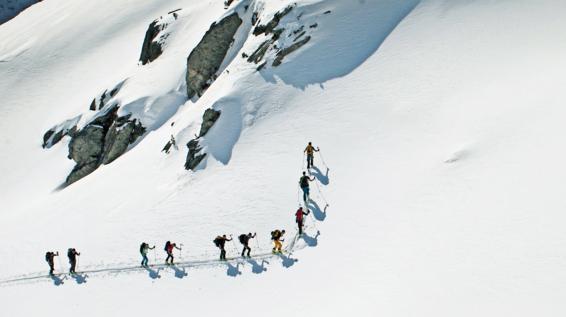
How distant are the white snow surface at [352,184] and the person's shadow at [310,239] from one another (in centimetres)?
9

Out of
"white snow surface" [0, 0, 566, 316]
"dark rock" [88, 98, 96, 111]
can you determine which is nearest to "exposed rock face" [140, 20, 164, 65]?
"dark rock" [88, 98, 96, 111]

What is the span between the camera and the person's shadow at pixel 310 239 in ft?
64.4

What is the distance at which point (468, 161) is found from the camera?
66.8ft

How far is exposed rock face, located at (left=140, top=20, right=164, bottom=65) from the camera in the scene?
148 ft

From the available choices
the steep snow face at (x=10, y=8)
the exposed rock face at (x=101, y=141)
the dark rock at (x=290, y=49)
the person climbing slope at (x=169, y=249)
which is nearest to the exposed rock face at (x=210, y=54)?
the exposed rock face at (x=101, y=141)

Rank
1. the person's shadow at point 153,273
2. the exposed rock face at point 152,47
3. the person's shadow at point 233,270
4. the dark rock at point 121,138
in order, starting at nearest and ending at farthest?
the person's shadow at point 233,270 < the person's shadow at point 153,273 < the dark rock at point 121,138 < the exposed rock face at point 152,47

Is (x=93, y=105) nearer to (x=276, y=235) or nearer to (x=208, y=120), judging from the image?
(x=208, y=120)

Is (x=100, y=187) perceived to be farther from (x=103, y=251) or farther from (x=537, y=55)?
(x=537, y=55)

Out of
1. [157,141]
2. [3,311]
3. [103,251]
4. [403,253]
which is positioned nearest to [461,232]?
[403,253]

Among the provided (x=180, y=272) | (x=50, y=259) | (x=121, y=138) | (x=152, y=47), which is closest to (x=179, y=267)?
(x=180, y=272)

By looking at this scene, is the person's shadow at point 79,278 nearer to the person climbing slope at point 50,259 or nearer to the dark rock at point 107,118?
the person climbing slope at point 50,259

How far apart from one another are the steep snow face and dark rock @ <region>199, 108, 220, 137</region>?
255 ft

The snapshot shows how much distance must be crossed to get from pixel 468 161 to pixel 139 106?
26425mm

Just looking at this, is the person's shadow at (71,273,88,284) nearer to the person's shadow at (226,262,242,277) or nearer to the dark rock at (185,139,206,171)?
the person's shadow at (226,262,242,277)
